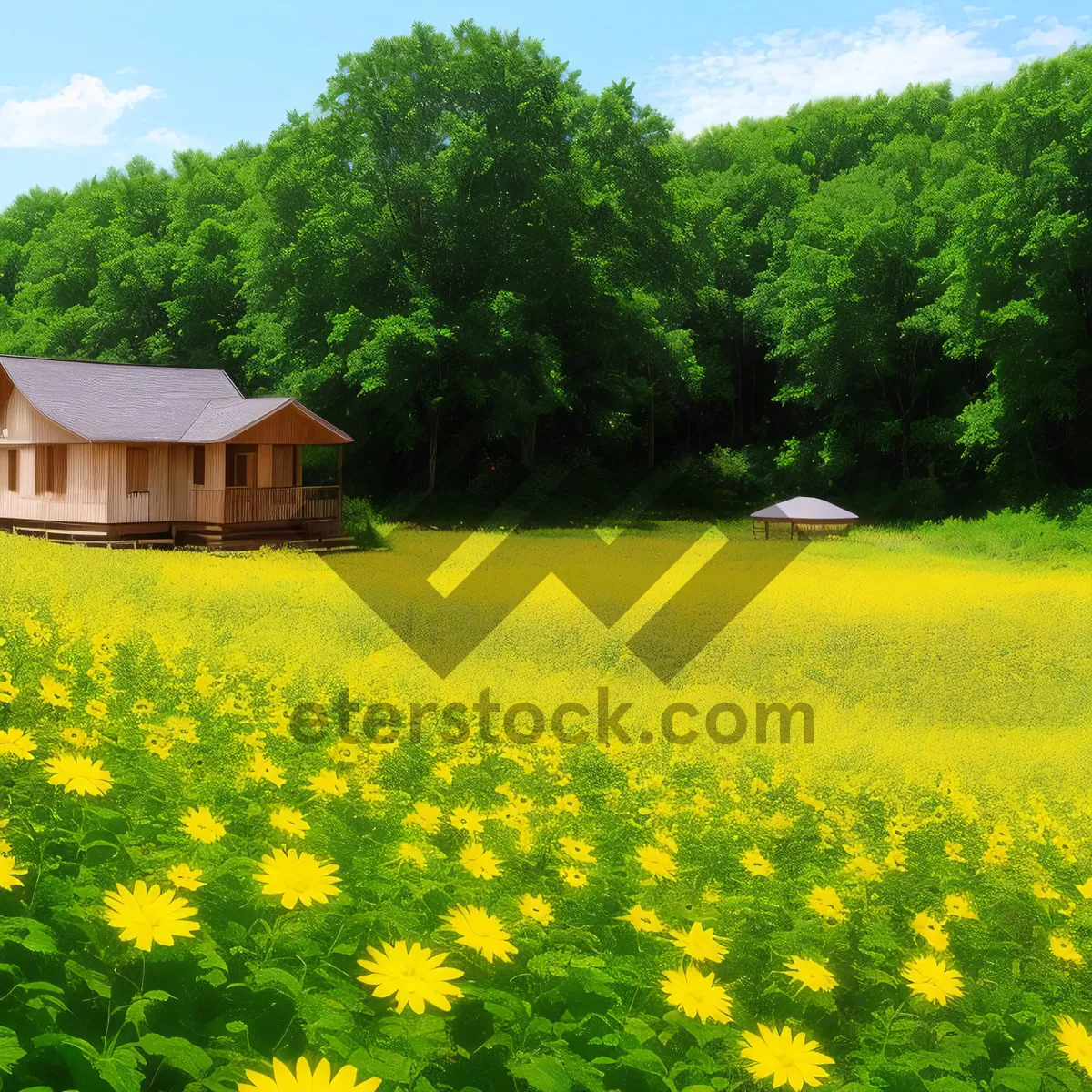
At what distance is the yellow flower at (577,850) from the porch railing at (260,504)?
23.4m

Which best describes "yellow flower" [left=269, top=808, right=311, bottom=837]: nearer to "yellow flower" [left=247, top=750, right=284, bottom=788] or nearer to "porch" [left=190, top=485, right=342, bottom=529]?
"yellow flower" [left=247, top=750, right=284, bottom=788]

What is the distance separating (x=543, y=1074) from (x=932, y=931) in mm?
1592

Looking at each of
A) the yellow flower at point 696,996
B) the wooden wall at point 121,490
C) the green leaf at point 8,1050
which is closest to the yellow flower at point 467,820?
the yellow flower at point 696,996

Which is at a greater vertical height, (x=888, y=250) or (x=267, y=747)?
(x=888, y=250)

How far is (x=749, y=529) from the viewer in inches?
1364

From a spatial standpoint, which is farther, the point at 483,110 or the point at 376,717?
the point at 483,110

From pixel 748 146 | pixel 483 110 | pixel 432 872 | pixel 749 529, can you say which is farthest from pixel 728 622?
pixel 748 146

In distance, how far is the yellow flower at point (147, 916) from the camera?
251 centimetres

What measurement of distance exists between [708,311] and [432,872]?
44.5 meters

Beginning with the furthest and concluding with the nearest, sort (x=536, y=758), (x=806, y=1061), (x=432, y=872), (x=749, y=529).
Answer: (x=749, y=529) → (x=536, y=758) → (x=432, y=872) → (x=806, y=1061)

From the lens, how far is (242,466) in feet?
92.0

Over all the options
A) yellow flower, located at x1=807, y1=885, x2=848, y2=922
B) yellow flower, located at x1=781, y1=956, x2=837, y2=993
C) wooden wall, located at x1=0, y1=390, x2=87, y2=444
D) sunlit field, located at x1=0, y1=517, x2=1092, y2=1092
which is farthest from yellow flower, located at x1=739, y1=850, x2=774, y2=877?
wooden wall, located at x1=0, y1=390, x2=87, y2=444

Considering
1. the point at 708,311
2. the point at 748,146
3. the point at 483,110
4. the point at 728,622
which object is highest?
the point at 748,146

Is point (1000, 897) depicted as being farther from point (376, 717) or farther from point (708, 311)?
point (708, 311)
